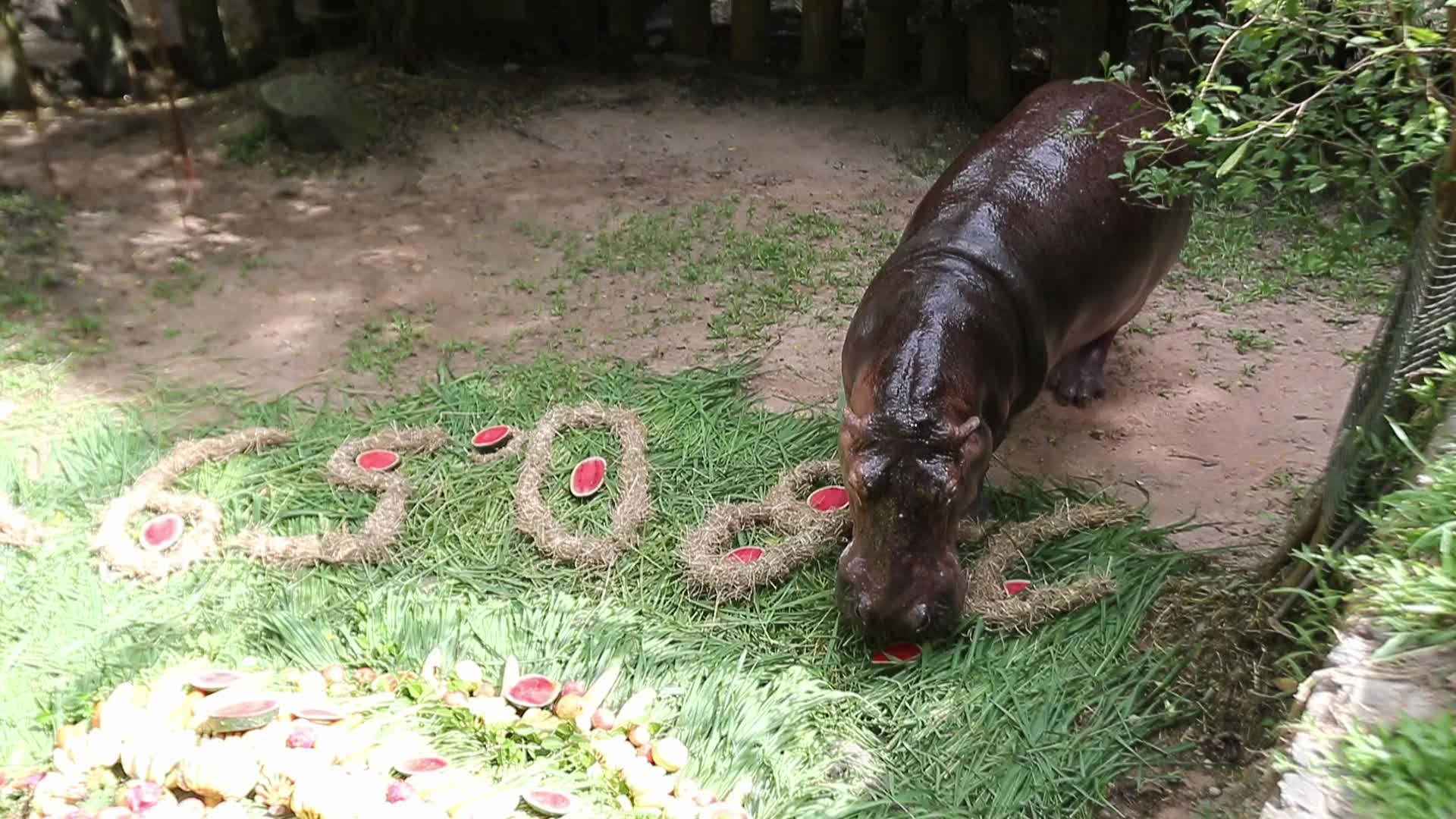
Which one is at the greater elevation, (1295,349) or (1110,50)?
(1110,50)

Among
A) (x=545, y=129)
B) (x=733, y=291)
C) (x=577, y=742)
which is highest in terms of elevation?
(x=545, y=129)

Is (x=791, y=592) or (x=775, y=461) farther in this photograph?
(x=775, y=461)

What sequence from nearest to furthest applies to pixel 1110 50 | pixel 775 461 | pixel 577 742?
pixel 577 742, pixel 775 461, pixel 1110 50

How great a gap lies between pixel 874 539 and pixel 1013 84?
5859 millimetres

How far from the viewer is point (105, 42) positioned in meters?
7.70

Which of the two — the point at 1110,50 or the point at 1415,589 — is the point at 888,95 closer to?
the point at 1110,50

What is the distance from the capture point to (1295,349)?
5164 millimetres

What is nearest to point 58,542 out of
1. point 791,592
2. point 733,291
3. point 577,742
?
point 577,742

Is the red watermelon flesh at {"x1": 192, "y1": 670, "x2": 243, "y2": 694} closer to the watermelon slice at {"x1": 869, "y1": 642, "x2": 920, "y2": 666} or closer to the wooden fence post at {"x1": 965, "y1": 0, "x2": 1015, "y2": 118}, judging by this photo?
the watermelon slice at {"x1": 869, "y1": 642, "x2": 920, "y2": 666}

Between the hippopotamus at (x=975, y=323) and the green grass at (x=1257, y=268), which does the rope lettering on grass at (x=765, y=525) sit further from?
the green grass at (x=1257, y=268)

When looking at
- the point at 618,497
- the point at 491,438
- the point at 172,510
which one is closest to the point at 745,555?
the point at 618,497

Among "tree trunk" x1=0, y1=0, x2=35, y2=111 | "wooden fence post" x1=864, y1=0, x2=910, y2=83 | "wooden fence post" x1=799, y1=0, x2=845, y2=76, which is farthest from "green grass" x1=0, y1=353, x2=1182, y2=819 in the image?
"wooden fence post" x1=799, y1=0, x2=845, y2=76

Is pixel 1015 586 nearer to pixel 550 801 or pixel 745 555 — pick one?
pixel 745 555

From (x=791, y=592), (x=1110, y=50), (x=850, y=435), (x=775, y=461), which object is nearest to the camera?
(x=850, y=435)
